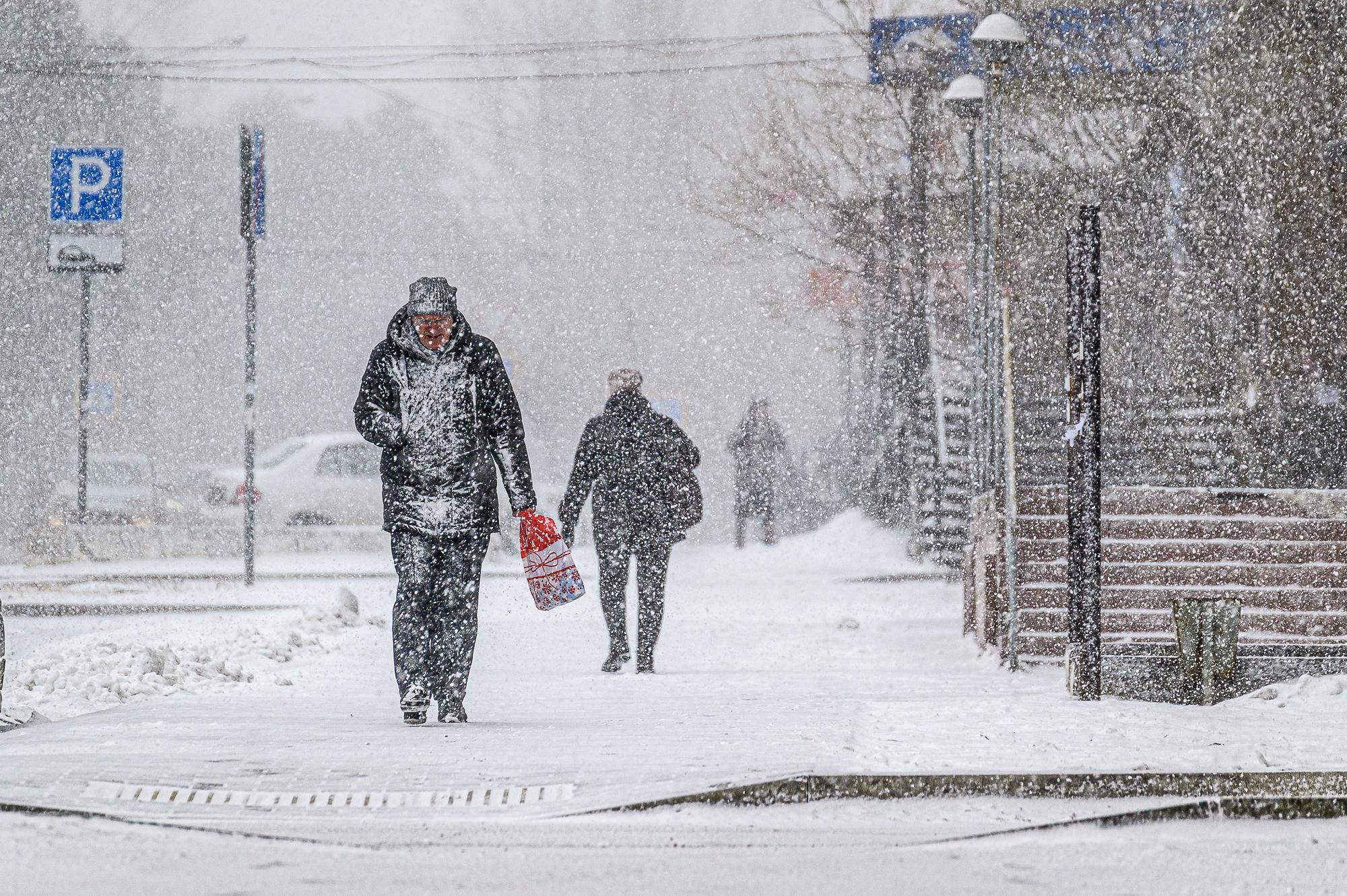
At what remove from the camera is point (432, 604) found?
7133mm

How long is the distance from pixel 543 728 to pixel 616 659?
3496mm

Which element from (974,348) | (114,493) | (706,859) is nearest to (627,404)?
(974,348)

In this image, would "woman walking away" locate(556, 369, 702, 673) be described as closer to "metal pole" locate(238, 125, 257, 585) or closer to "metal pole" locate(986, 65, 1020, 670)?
"metal pole" locate(986, 65, 1020, 670)

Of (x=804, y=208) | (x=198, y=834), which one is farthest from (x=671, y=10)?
(x=198, y=834)

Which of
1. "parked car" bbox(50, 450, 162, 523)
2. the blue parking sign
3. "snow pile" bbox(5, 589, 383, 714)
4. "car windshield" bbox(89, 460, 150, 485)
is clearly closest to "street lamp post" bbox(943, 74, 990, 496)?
"snow pile" bbox(5, 589, 383, 714)

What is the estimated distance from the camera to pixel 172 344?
39531mm

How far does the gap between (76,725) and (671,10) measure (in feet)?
116

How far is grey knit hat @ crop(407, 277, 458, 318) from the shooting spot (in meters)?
7.09

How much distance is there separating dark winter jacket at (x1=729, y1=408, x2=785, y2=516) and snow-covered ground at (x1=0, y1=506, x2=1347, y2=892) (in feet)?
55.6

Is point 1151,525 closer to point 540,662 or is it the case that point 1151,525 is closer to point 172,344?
point 540,662

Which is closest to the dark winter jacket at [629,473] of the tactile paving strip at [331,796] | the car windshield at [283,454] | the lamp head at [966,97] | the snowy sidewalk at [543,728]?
the snowy sidewalk at [543,728]

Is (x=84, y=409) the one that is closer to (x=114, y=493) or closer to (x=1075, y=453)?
(x=114, y=493)

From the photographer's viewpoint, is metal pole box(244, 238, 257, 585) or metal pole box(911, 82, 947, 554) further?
metal pole box(911, 82, 947, 554)

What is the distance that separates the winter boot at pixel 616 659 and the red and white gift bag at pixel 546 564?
9.58ft
